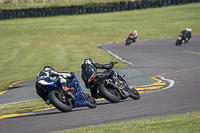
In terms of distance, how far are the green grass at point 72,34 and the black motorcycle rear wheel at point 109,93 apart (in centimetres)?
304

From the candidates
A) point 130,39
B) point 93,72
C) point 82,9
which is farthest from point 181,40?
point 82,9

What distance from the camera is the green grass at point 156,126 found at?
241 inches

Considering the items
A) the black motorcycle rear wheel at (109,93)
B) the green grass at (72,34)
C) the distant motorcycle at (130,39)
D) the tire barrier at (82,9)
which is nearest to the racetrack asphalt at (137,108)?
the black motorcycle rear wheel at (109,93)

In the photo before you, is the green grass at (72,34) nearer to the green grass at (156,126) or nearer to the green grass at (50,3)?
the green grass at (50,3)

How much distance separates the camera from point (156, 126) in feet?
21.2

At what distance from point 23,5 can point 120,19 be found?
13.6 metres

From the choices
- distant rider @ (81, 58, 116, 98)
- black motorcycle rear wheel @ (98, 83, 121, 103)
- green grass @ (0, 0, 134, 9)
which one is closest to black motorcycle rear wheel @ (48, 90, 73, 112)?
black motorcycle rear wheel @ (98, 83, 121, 103)

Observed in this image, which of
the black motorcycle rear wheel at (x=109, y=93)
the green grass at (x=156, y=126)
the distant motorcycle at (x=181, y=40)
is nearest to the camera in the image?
the green grass at (x=156, y=126)

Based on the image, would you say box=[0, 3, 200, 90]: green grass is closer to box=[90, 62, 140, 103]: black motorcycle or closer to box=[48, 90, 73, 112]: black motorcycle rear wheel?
box=[90, 62, 140, 103]: black motorcycle

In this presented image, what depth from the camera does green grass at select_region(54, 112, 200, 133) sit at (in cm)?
613

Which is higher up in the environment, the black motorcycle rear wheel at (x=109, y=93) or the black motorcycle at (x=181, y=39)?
the black motorcycle rear wheel at (x=109, y=93)

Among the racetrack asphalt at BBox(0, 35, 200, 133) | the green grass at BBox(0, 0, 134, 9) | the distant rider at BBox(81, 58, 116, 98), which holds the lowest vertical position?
the racetrack asphalt at BBox(0, 35, 200, 133)

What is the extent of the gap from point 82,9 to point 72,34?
409 inches

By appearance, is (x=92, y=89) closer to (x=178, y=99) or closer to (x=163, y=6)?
(x=178, y=99)
